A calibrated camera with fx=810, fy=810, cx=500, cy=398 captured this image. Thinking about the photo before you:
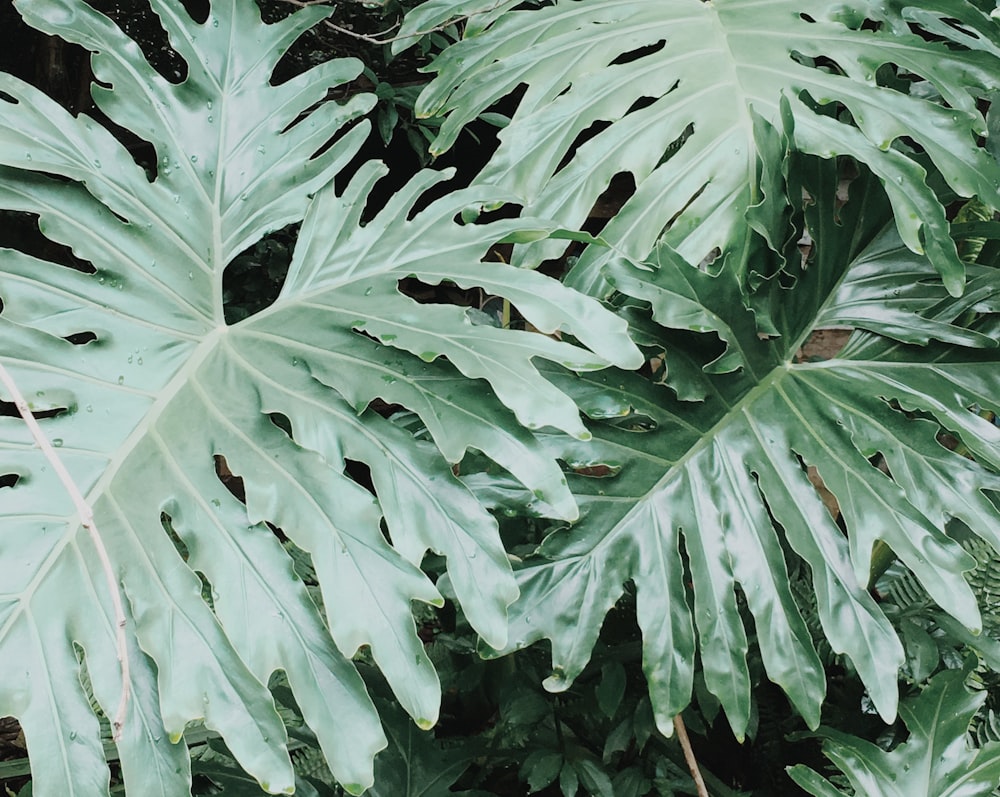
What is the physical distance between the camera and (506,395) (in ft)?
2.42

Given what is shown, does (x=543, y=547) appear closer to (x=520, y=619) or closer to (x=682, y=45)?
(x=520, y=619)

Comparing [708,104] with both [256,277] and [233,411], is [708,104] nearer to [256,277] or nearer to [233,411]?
[233,411]

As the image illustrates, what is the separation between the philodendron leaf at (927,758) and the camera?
0.93 metres

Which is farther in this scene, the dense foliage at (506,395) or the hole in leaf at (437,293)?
the hole in leaf at (437,293)

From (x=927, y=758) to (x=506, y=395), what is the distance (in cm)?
70

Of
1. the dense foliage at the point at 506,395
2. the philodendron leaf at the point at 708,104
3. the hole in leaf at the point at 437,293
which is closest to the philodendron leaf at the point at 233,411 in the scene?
the dense foliage at the point at 506,395

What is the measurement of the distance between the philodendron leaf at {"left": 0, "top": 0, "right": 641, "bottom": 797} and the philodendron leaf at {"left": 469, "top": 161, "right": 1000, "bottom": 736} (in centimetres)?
16

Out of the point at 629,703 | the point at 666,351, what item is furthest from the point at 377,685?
the point at 666,351

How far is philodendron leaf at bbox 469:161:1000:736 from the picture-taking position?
812 mm

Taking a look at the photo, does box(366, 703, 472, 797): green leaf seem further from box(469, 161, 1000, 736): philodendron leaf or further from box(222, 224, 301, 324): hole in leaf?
box(222, 224, 301, 324): hole in leaf

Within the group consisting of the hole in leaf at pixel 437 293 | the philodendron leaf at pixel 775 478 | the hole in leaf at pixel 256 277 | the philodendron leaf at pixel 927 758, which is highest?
the hole in leaf at pixel 256 277

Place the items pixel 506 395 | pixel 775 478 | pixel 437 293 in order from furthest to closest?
pixel 437 293 < pixel 775 478 < pixel 506 395

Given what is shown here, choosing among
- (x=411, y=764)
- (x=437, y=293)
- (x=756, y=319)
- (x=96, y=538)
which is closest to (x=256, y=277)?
(x=437, y=293)

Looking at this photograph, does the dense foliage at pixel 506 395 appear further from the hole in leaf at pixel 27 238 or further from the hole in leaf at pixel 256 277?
the hole in leaf at pixel 27 238
